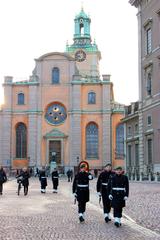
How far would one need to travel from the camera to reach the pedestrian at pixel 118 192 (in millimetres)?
12861

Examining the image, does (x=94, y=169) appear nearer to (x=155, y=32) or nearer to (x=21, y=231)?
(x=155, y=32)

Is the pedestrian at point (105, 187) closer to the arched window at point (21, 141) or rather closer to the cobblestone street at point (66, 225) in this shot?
the cobblestone street at point (66, 225)

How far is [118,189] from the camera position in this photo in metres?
13.1

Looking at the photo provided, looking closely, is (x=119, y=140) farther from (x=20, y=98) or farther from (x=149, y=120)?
(x=149, y=120)

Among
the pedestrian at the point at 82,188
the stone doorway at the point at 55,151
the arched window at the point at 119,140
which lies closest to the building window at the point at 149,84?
the pedestrian at the point at 82,188

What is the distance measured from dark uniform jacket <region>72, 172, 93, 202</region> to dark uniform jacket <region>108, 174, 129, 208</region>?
4.31 ft

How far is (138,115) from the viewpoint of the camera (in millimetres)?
43625

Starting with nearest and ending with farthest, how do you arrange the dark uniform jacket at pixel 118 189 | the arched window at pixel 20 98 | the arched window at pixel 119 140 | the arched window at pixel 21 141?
1. the dark uniform jacket at pixel 118 189
2. the arched window at pixel 119 140
3. the arched window at pixel 21 141
4. the arched window at pixel 20 98

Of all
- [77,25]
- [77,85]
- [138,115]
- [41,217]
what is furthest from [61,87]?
[41,217]

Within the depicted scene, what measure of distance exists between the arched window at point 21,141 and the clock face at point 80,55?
783 inches

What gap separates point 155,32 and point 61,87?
4062cm

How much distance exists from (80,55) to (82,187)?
78.9 m

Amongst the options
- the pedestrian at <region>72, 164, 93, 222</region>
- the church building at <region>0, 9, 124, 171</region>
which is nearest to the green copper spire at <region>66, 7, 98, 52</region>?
the church building at <region>0, 9, 124, 171</region>

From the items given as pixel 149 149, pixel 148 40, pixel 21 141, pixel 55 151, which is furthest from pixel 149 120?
pixel 21 141
